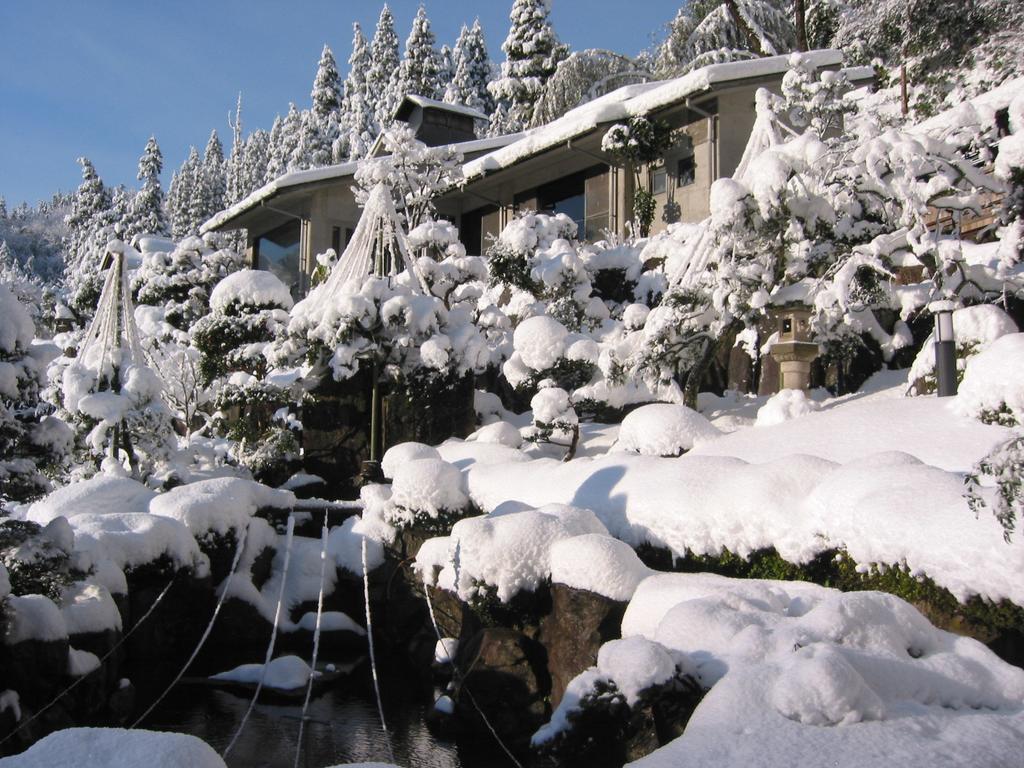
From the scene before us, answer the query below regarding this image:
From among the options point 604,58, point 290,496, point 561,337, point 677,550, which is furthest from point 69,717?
point 604,58

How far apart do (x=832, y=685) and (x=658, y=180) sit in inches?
648

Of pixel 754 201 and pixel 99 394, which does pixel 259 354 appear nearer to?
pixel 99 394

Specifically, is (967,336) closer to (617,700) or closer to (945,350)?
(945,350)

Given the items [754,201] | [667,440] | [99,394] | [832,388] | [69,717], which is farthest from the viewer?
[832,388]

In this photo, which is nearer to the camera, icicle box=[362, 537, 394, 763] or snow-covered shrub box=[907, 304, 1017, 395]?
icicle box=[362, 537, 394, 763]

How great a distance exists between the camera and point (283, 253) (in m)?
26.1

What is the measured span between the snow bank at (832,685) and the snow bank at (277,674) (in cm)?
443

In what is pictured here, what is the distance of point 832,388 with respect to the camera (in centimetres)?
1244

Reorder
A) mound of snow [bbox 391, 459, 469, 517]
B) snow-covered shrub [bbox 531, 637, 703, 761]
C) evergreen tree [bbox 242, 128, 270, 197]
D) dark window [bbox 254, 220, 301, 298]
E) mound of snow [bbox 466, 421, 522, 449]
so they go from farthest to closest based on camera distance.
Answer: evergreen tree [bbox 242, 128, 270, 197]
dark window [bbox 254, 220, 301, 298]
mound of snow [bbox 466, 421, 522, 449]
mound of snow [bbox 391, 459, 469, 517]
snow-covered shrub [bbox 531, 637, 703, 761]

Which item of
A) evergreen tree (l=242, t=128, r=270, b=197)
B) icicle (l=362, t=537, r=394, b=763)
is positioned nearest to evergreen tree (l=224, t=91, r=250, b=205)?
evergreen tree (l=242, t=128, r=270, b=197)

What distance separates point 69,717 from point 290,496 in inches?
167

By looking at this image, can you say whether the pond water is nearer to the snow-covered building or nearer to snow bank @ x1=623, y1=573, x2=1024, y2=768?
snow bank @ x1=623, y1=573, x2=1024, y2=768

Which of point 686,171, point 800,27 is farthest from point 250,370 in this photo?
point 800,27

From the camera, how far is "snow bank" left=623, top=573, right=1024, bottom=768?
4109mm
